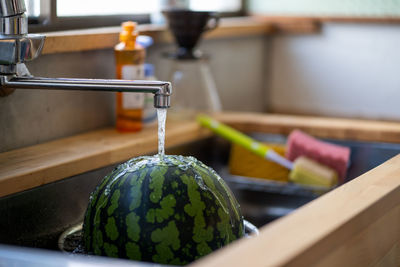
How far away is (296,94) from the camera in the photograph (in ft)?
8.57

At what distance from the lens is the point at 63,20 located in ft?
5.54

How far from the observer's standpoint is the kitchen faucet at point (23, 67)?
1.12m

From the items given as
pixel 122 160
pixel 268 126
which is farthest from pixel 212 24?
pixel 122 160

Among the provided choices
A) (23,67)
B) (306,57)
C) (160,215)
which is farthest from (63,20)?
(306,57)

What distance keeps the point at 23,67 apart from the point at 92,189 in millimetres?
278

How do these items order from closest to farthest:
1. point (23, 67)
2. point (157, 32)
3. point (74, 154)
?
point (23, 67)
point (74, 154)
point (157, 32)

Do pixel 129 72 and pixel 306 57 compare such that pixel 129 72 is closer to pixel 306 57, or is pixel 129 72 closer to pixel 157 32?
pixel 157 32

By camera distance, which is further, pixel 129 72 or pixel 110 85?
pixel 129 72

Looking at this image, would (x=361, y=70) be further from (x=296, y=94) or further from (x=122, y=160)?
(x=122, y=160)

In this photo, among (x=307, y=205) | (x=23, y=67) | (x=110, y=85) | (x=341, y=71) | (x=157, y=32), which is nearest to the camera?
(x=307, y=205)

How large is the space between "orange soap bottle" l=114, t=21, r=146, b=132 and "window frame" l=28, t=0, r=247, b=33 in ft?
0.48

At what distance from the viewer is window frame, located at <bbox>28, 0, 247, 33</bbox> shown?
1.60 metres

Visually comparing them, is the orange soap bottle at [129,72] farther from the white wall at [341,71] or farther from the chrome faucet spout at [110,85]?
the white wall at [341,71]

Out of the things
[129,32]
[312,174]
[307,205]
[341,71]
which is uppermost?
[129,32]
